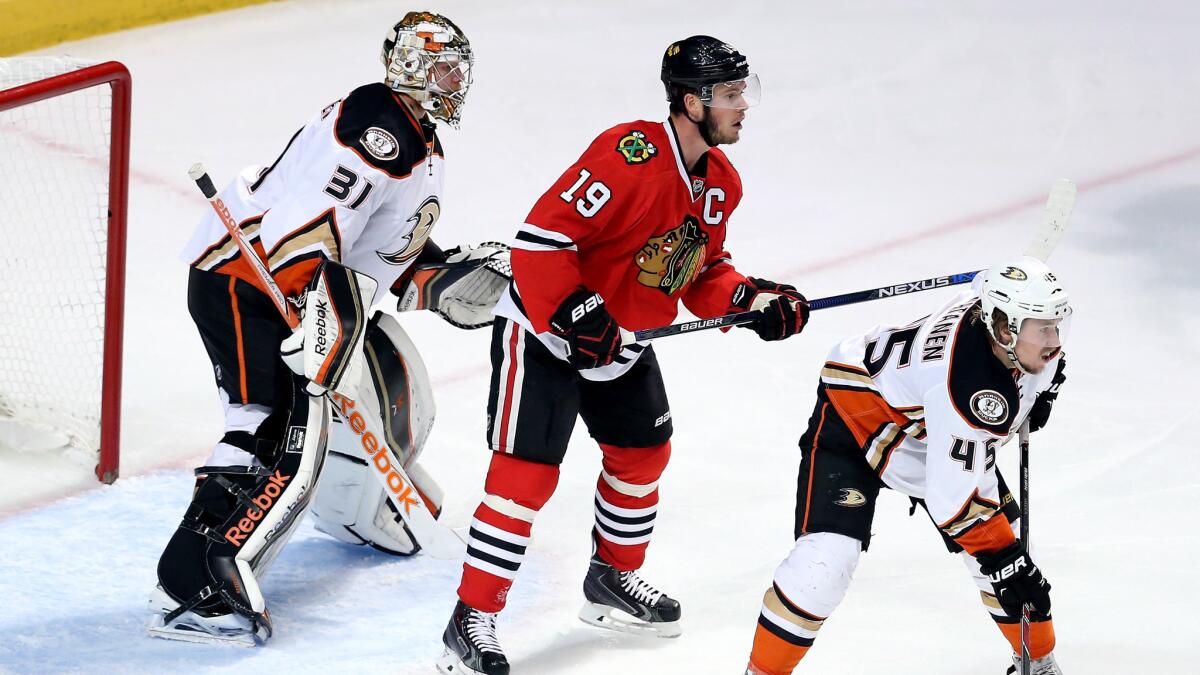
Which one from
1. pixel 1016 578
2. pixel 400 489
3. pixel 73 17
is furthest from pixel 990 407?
pixel 73 17

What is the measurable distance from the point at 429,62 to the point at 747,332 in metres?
1.89

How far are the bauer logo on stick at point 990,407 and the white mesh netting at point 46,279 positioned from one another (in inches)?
85.9

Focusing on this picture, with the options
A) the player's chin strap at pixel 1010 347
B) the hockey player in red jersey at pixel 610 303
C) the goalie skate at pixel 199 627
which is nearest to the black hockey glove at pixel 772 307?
the hockey player in red jersey at pixel 610 303

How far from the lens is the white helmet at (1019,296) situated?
2.41 m

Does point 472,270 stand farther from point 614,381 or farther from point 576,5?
point 576,5

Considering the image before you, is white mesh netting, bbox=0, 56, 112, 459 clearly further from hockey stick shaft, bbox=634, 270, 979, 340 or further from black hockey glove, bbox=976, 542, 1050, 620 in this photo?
black hockey glove, bbox=976, 542, 1050, 620

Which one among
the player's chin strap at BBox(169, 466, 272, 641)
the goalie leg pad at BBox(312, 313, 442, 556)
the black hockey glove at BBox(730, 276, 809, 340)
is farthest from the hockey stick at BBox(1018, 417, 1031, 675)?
the player's chin strap at BBox(169, 466, 272, 641)

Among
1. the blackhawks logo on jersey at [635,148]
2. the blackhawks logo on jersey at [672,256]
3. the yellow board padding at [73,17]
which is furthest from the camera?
the yellow board padding at [73,17]

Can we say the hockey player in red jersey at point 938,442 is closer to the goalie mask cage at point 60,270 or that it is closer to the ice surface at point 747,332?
the ice surface at point 747,332

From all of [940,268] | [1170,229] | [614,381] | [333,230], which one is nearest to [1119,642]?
[614,381]

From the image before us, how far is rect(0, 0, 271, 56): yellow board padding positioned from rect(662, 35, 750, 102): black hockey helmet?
391 centimetres

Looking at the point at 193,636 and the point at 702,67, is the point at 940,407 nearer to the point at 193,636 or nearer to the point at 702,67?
the point at 702,67

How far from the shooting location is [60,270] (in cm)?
402

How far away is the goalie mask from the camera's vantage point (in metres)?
2.97
